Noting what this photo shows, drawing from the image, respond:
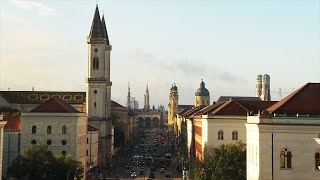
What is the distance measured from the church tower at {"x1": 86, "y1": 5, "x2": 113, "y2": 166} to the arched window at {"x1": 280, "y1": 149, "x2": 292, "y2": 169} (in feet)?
256

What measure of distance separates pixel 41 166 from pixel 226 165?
80.6 ft

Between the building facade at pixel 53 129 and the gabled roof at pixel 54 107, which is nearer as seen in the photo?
the building facade at pixel 53 129

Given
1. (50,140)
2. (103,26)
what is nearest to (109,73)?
(103,26)

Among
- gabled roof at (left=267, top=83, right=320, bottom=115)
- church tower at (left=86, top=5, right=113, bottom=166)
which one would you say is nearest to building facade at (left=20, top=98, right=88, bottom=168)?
church tower at (left=86, top=5, right=113, bottom=166)

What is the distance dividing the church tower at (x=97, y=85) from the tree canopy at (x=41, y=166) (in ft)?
168

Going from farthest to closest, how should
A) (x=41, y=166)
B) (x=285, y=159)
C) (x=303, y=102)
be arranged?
(x=41, y=166) → (x=303, y=102) → (x=285, y=159)

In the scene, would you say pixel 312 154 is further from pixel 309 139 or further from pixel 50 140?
pixel 50 140

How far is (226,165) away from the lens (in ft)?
232

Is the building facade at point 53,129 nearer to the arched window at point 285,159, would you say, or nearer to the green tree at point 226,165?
the green tree at point 226,165

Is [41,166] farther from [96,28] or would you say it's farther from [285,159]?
[96,28]

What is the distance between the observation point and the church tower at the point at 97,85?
447ft

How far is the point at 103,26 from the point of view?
150625mm

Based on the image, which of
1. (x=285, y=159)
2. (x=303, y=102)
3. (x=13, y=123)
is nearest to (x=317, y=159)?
(x=285, y=159)

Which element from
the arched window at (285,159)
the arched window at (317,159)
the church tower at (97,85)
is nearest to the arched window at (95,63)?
the church tower at (97,85)
